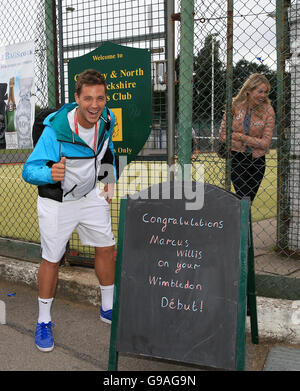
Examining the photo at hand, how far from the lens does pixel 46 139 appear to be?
312 cm

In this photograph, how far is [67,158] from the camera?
3.19 m

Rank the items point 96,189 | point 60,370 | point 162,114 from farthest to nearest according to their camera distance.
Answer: point 162,114 → point 96,189 → point 60,370

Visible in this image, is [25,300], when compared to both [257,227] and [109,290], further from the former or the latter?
[257,227]

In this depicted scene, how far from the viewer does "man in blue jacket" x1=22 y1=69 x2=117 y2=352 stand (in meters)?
3.08

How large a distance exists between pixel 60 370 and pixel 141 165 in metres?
2.01

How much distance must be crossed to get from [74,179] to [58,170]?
0.96 feet

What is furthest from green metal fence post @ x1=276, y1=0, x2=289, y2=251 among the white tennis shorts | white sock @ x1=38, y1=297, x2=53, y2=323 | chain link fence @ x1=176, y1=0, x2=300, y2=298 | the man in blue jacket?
white sock @ x1=38, y1=297, x2=53, y2=323

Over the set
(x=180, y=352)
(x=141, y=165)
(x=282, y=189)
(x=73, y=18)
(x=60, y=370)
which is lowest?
(x=60, y=370)

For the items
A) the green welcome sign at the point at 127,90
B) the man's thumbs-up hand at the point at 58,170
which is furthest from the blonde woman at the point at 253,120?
the man's thumbs-up hand at the point at 58,170

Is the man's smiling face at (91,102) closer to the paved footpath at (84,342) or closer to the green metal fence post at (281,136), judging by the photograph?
the paved footpath at (84,342)

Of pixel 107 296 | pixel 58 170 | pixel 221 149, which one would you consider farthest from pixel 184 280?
pixel 221 149

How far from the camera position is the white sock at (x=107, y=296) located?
3648 mm

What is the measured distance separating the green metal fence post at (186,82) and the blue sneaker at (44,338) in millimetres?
1696
